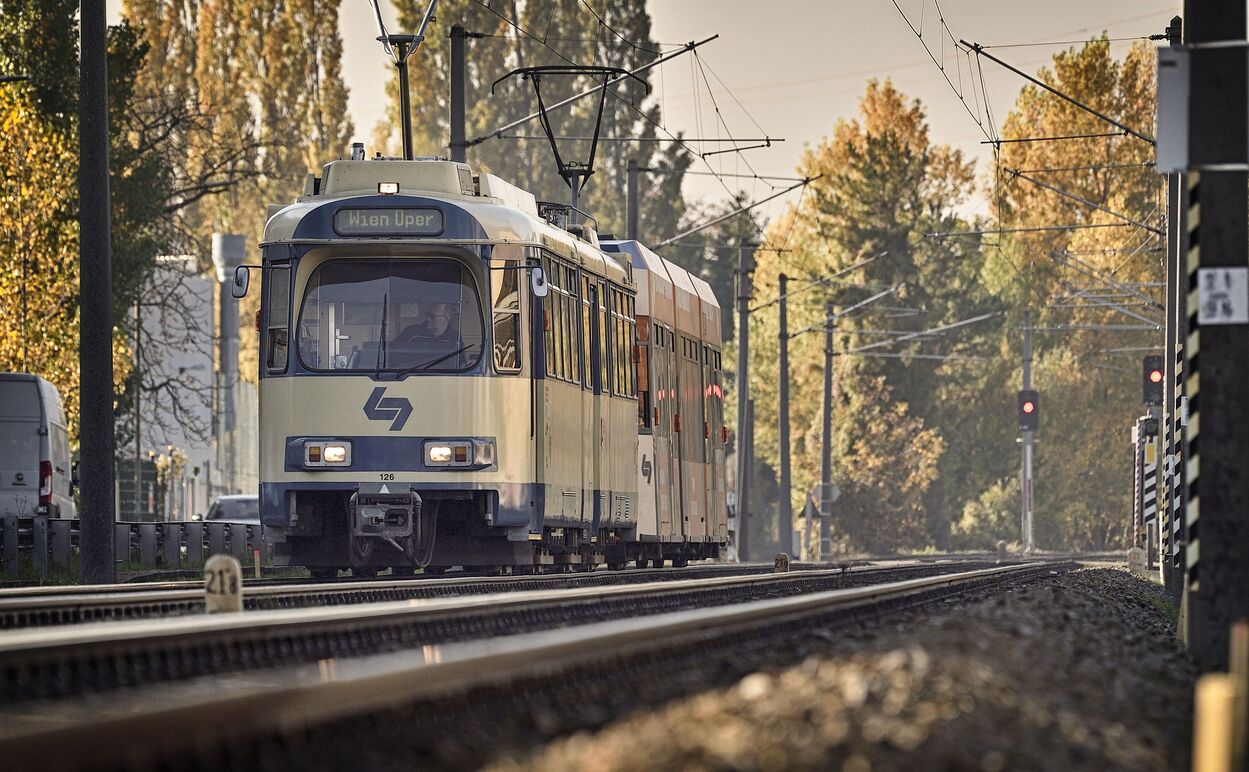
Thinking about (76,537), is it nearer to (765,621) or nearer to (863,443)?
(765,621)

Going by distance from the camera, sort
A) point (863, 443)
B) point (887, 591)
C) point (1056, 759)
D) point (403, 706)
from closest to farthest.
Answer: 1. point (1056, 759)
2. point (403, 706)
3. point (887, 591)
4. point (863, 443)

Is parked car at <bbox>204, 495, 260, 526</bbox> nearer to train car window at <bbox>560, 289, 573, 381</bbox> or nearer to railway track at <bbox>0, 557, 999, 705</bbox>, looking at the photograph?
train car window at <bbox>560, 289, 573, 381</bbox>

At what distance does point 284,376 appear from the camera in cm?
2177

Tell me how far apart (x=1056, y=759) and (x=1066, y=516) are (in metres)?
78.3

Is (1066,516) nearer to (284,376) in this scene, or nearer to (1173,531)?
(1173,531)

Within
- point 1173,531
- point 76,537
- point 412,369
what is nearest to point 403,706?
point 412,369

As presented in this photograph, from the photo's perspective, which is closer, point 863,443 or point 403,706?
point 403,706

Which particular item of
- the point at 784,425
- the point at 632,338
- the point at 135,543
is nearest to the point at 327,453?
the point at 632,338

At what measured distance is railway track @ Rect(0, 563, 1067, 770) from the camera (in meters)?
7.42

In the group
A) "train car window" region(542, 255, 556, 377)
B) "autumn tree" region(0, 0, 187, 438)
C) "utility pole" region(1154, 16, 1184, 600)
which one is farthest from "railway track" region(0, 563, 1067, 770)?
"autumn tree" region(0, 0, 187, 438)

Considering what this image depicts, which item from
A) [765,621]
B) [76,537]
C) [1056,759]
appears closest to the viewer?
[1056,759]

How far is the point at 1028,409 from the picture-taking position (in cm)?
6362

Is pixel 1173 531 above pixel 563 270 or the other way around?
the other way around

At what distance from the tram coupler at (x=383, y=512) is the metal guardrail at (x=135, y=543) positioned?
229 inches
